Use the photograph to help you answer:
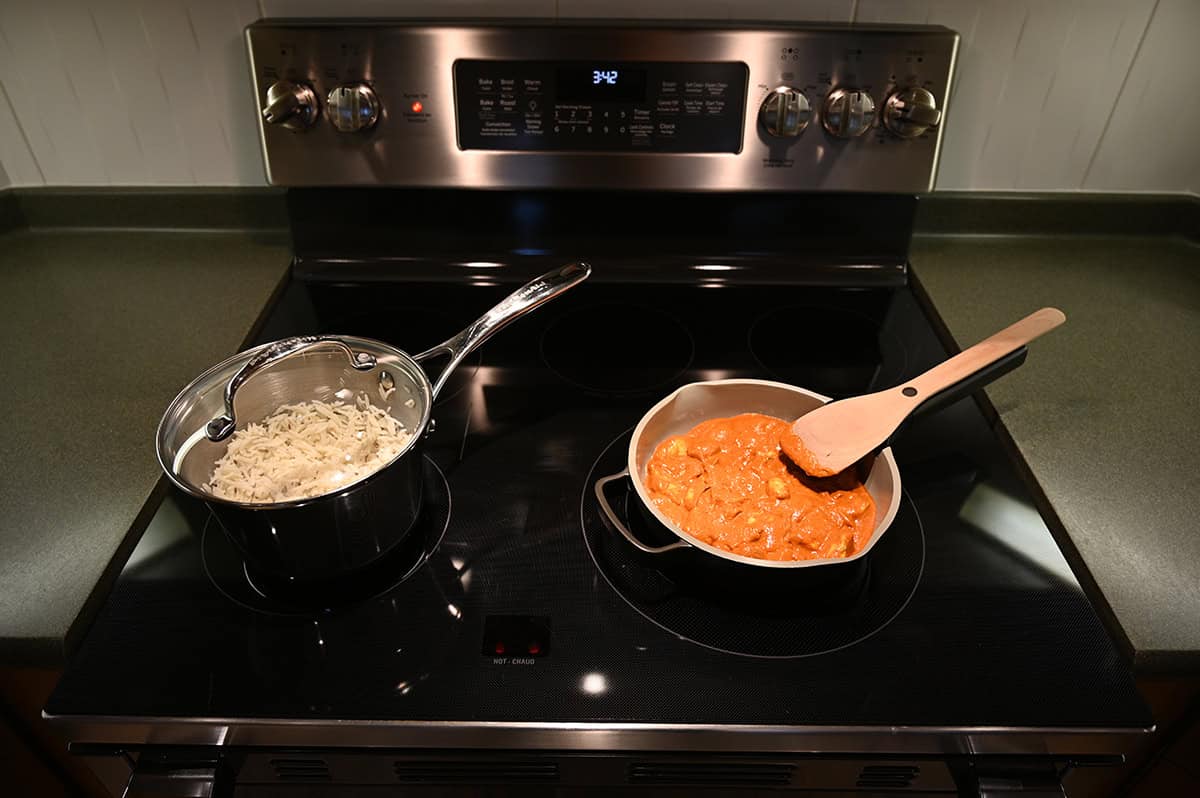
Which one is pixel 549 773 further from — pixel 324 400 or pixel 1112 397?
pixel 1112 397

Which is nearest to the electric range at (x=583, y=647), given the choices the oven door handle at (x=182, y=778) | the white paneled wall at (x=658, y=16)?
the oven door handle at (x=182, y=778)

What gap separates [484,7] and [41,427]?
70cm

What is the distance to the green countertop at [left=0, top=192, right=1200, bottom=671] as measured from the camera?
26.6 inches

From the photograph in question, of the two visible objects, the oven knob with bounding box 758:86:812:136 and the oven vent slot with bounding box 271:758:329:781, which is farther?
the oven knob with bounding box 758:86:812:136

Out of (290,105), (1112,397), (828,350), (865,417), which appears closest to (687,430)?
(865,417)

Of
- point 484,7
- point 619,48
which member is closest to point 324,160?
point 484,7

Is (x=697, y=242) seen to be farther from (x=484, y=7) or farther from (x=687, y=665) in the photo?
(x=687, y=665)

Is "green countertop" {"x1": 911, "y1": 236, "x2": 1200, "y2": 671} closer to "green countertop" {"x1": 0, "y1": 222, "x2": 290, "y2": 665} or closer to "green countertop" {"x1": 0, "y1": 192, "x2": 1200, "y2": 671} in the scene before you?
"green countertop" {"x1": 0, "y1": 192, "x2": 1200, "y2": 671}

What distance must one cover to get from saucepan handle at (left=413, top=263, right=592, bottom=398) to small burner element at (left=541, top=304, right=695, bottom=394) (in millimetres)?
143

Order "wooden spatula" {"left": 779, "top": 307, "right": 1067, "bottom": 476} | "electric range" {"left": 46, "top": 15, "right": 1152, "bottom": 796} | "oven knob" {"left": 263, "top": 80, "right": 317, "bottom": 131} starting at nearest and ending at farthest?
"electric range" {"left": 46, "top": 15, "right": 1152, "bottom": 796}
"wooden spatula" {"left": 779, "top": 307, "right": 1067, "bottom": 476}
"oven knob" {"left": 263, "top": 80, "right": 317, "bottom": 131}

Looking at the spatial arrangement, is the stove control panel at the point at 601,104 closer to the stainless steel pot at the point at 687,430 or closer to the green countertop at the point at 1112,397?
the green countertop at the point at 1112,397

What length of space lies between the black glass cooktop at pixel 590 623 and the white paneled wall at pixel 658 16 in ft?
1.57

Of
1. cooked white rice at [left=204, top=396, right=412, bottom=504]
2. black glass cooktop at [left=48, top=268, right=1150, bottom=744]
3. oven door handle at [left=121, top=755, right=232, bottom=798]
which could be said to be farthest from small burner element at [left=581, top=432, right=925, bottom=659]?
oven door handle at [left=121, top=755, right=232, bottom=798]

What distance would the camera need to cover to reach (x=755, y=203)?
42.2 inches
